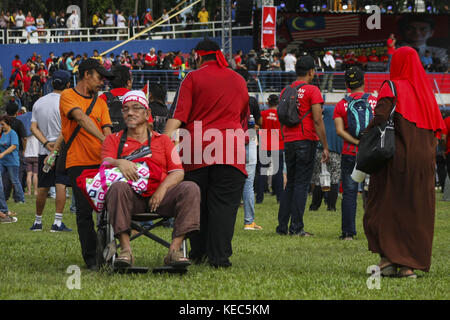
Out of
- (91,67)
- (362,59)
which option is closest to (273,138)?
(91,67)

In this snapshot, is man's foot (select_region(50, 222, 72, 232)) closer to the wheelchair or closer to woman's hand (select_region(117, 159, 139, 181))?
the wheelchair

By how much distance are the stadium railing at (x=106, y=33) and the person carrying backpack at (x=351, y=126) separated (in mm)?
30327

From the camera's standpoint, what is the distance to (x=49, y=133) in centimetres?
1197

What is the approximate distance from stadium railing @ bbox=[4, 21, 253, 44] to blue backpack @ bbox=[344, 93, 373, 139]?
100 feet

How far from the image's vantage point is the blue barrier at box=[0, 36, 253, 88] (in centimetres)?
4100

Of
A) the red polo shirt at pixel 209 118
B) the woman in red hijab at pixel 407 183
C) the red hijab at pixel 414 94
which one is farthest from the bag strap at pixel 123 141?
the red hijab at pixel 414 94

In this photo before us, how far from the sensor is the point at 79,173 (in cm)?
818

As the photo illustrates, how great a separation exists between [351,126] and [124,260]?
4602 mm

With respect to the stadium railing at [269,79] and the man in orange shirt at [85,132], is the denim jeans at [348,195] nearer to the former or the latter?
the man in orange shirt at [85,132]

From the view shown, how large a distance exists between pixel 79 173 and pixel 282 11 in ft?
102

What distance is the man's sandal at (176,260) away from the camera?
7090mm
